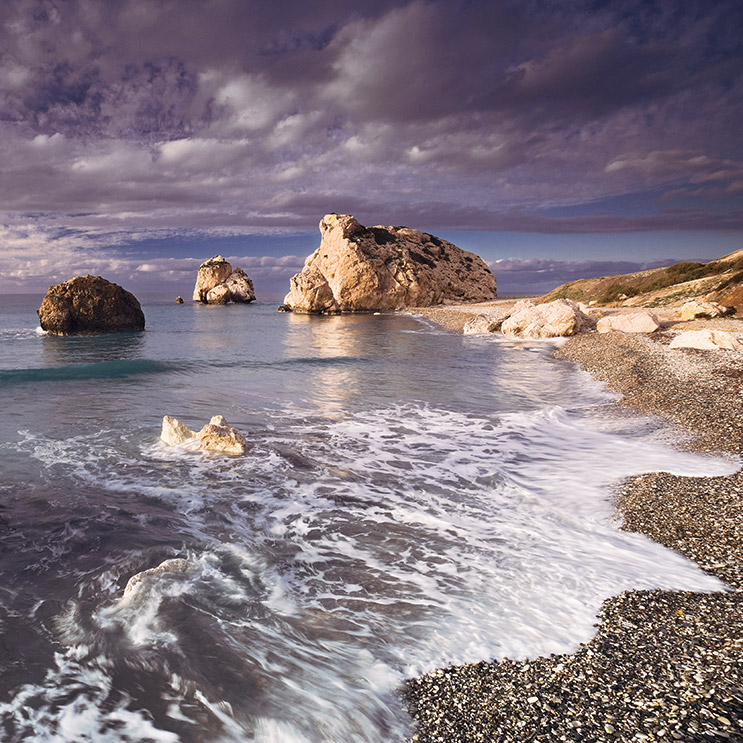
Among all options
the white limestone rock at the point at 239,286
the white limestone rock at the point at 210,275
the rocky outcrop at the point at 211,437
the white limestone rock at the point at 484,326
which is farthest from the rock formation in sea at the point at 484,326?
the white limestone rock at the point at 210,275

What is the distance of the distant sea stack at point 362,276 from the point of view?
2872 inches

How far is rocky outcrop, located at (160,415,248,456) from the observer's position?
9.30 m

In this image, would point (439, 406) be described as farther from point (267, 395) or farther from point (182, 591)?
point (182, 591)

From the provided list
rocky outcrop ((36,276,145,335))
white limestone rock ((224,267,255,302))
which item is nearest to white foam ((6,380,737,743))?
rocky outcrop ((36,276,145,335))

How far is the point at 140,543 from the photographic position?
229 inches

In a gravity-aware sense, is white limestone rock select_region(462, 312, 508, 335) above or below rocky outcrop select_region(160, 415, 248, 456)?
above

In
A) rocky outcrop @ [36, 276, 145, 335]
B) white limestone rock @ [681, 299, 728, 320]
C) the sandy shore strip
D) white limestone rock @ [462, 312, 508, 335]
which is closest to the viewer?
the sandy shore strip

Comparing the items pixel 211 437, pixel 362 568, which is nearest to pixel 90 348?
pixel 211 437

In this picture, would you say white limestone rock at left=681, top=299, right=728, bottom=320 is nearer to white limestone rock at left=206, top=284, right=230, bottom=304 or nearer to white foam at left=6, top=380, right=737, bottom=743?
white foam at left=6, top=380, right=737, bottom=743

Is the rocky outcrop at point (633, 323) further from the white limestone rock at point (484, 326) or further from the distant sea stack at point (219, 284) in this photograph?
the distant sea stack at point (219, 284)

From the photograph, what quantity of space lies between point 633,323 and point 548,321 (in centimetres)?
591

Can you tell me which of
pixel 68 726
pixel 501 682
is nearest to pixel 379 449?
pixel 501 682

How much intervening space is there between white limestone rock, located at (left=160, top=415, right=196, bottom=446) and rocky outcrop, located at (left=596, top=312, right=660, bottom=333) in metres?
26.2

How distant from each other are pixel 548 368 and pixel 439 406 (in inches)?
340
